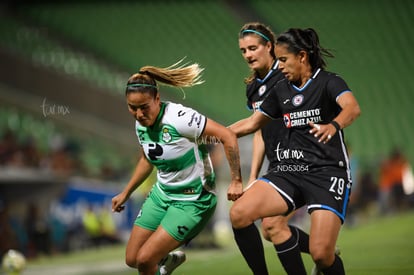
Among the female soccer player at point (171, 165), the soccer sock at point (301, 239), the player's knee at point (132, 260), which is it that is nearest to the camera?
the female soccer player at point (171, 165)

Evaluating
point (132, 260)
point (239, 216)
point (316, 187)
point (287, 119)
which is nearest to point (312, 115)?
point (287, 119)

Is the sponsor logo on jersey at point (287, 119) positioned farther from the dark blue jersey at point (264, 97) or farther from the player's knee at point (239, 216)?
the player's knee at point (239, 216)

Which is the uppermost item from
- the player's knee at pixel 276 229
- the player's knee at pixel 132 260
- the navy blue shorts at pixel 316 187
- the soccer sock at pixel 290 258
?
the navy blue shorts at pixel 316 187

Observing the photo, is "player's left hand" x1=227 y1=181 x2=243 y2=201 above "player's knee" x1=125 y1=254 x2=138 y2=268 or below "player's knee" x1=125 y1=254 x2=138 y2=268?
above

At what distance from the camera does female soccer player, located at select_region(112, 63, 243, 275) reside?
5078 millimetres

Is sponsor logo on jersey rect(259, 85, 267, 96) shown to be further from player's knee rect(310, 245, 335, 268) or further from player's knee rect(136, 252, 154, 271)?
player's knee rect(136, 252, 154, 271)

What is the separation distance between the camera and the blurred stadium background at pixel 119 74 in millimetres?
14812

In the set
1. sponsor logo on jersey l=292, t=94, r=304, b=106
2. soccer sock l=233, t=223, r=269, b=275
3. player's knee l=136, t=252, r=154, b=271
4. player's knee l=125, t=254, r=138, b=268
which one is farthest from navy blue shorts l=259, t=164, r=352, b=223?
player's knee l=125, t=254, r=138, b=268

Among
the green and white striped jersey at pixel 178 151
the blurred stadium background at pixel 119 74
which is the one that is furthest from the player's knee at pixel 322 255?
the blurred stadium background at pixel 119 74

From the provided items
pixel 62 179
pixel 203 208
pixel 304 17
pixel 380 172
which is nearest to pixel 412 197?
pixel 380 172

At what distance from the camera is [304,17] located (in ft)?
60.0

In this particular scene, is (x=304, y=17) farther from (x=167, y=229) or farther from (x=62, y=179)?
(x=167, y=229)

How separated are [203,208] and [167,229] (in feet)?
1.17

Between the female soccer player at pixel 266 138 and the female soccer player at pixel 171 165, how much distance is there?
45 cm
